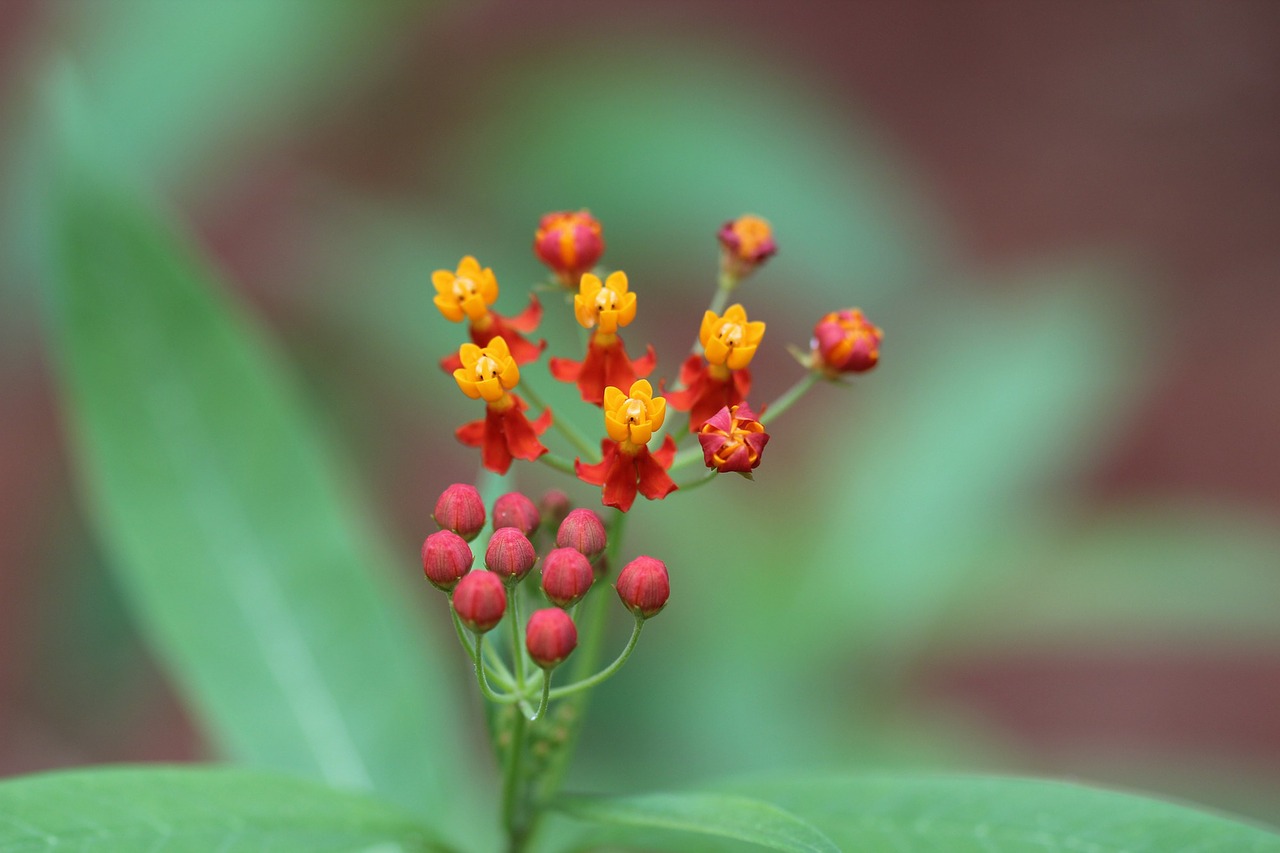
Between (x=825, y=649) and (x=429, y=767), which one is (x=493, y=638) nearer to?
(x=429, y=767)

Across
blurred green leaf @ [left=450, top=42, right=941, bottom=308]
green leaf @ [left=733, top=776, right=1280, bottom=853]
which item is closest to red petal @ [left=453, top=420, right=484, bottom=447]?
green leaf @ [left=733, top=776, right=1280, bottom=853]

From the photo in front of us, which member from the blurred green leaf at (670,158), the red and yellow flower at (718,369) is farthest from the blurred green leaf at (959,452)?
the red and yellow flower at (718,369)

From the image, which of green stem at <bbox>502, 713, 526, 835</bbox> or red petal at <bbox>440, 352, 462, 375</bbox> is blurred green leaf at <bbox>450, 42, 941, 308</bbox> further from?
green stem at <bbox>502, 713, 526, 835</bbox>

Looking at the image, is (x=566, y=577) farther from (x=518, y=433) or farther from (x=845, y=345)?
(x=845, y=345)

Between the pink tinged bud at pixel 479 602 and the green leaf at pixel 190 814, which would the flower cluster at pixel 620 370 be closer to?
the pink tinged bud at pixel 479 602

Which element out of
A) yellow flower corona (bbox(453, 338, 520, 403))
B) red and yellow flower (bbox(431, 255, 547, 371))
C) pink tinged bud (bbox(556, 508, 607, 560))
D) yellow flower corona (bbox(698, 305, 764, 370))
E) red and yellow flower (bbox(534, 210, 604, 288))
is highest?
red and yellow flower (bbox(534, 210, 604, 288))

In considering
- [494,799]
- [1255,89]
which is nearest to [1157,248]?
[1255,89]
